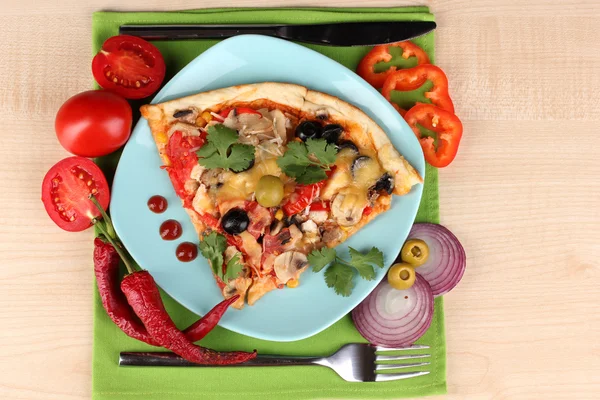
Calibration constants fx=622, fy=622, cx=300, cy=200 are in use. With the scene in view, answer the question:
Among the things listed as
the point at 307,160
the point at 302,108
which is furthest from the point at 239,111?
the point at 307,160

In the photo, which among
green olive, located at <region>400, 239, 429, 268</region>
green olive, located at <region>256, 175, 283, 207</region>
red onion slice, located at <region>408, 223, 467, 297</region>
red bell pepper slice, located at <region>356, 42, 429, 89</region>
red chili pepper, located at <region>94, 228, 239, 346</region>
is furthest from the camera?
red bell pepper slice, located at <region>356, 42, 429, 89</region>

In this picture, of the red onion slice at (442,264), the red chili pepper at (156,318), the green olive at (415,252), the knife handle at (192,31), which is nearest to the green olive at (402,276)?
the green olive at (415,252)

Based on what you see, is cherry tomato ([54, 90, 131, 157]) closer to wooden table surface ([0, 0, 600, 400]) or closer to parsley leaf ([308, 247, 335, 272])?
wooden table surface ([0, 0, 600, 400])

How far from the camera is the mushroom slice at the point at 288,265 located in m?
3.25

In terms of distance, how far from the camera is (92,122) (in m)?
3.21

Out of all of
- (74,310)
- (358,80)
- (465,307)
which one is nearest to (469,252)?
(465,307)

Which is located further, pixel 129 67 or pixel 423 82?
pixel 423 82

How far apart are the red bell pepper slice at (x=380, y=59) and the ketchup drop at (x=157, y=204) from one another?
1.33 m

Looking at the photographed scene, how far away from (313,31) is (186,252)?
144cm

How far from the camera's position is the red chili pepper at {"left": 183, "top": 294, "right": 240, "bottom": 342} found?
3193 mm

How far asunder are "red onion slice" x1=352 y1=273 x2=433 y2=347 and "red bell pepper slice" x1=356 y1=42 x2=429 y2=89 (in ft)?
3.77

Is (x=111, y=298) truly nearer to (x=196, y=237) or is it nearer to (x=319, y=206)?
(x=196, y=237)

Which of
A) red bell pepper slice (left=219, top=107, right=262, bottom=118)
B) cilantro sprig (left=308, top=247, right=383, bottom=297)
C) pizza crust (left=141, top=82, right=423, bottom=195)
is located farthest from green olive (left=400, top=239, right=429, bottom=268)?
red bell pepper slice (left=219, top=107, right=262, bottom=118)

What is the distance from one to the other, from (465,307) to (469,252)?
32cm
